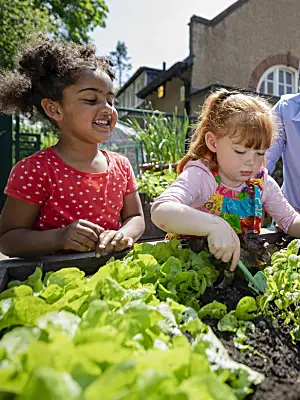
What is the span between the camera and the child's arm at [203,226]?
0.96 m

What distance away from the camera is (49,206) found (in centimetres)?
129

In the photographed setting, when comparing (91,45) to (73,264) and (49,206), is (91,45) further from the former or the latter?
(73,264)

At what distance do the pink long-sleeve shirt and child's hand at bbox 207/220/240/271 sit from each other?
0.18 meters

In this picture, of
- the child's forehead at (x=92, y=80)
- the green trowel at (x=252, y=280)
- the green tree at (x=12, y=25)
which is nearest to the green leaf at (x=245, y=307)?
the green trowel at (x=252, y=280)

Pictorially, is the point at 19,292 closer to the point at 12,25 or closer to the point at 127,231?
the point at 127,231

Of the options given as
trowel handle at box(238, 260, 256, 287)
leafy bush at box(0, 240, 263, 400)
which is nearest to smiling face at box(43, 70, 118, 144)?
leafy bush at box(0, 240, 263, 400)

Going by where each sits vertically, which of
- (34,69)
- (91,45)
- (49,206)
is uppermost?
(91,45)

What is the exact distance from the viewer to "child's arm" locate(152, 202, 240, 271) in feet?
3.16

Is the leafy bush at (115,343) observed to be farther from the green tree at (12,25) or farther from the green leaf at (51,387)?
the green tree at (12,25)

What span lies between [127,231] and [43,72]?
0.73 m

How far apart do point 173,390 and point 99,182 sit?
3.50 feet

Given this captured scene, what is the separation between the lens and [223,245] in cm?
95

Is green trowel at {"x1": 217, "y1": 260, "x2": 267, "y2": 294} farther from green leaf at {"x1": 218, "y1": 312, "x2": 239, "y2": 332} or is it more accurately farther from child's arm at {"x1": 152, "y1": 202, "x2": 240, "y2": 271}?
green leaf at {"x1": 218, "y1": 312, "x2": 239, "y2": 332}

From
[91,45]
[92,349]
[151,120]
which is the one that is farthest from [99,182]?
[151,120]
